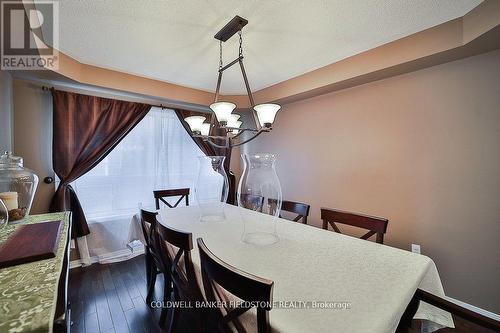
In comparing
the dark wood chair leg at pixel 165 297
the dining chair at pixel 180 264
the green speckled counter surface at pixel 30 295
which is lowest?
the dark wood chair leg at pixel 165 297

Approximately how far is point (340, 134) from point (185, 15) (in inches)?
79.6

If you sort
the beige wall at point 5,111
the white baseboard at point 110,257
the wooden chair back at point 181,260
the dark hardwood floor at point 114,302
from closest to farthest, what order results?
the wooden chair back at point 181,260 → the dark hardwood floor at point 114,302 → the beige wall at point 5,111 → the white baseboard at point 110,257

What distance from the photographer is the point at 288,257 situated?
1152mm

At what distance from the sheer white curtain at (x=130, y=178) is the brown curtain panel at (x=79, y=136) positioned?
0.46 ft

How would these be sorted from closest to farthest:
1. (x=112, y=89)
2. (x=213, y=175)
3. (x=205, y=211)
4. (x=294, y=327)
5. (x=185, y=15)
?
(x=294, y=327) < (x=185, y=15) < (x=205, y=211) < (x=112, y=89) < (x=213, y=175)

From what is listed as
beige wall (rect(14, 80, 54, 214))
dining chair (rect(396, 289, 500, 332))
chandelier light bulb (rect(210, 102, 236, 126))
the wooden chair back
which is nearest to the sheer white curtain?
beige wall (rect(14, 80, 54, 214))

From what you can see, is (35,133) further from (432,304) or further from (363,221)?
(432,304)

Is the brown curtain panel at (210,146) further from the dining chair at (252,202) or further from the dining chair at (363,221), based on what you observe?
the dining chair at (363,221)

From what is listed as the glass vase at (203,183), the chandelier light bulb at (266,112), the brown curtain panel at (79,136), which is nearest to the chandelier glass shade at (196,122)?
the glass vase at (203,183)

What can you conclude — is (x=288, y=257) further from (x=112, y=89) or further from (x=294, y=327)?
(x=112, y=89)

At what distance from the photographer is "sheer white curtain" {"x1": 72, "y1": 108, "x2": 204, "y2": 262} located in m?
2.65

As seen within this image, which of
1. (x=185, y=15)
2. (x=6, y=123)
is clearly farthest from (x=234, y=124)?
(x=6, y=123)

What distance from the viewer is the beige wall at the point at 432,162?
167 centimetres

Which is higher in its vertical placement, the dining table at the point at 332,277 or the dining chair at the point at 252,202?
the dining chair at the point at 252,202
